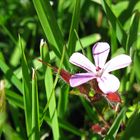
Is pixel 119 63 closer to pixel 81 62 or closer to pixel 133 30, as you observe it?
pixel 81 62

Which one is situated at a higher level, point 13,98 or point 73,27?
point 73,27

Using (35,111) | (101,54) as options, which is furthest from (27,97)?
(101,54)

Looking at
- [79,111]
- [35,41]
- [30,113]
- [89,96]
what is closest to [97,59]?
[89,96]

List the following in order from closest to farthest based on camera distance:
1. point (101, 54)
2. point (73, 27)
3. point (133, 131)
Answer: point (133, 131)
point (101, 54)
point (73, 27)

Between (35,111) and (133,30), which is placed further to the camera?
(133,30)

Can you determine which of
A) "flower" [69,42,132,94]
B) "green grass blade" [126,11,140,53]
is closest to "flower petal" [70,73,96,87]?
"flower" [69,42,132,94]

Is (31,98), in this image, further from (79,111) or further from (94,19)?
(94,19)

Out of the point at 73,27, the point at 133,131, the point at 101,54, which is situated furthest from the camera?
the point at 73,27
